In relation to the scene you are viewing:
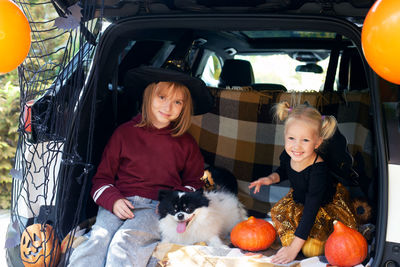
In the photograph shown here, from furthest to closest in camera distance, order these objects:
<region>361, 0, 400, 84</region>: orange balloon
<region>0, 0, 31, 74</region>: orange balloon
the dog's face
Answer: the dog's face → <region>0, 0, 31, 74</region>: orange balloon → <region>361, 0, 400, 84</region>: orange balloon

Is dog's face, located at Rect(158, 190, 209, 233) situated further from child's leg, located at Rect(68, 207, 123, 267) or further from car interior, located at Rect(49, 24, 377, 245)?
car interior, located at Rect(49, 24, 377, 245)

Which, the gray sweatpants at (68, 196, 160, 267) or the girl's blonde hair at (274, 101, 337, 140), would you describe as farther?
the girl's blonde hair at (274, 101, 337, 140)

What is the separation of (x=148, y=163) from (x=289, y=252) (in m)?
0.93

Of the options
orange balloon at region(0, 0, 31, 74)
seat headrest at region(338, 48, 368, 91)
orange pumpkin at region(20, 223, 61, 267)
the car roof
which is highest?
the car roof

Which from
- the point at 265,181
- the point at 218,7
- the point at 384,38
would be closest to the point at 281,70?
the point at 265,181

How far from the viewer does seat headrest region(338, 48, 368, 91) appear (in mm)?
3156

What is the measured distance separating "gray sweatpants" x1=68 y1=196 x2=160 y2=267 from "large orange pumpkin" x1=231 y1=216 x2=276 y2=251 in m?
0.41

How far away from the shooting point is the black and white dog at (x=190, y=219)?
2.42 m

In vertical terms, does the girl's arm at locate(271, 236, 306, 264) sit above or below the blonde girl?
below

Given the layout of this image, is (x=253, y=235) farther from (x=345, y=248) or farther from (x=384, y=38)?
(x=384, y=38)

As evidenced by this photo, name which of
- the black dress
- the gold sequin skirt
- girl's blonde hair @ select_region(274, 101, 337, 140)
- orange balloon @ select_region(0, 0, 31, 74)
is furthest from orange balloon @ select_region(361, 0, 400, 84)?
orange balloon @ select_region(0, 0, 31, 74)

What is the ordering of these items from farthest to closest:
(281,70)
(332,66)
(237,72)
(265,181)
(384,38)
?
1. (281,70)
2. (237,72)
3. (332,66)
4. (265,181)
5. (384,38)

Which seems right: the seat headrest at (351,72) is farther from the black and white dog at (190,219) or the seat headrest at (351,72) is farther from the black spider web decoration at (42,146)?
the black spider web decoration at (42,146)

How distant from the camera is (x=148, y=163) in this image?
8.78ft
